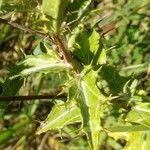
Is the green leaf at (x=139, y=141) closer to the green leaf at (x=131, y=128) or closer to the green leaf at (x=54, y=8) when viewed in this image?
the green leaf at (x=131, y=128)

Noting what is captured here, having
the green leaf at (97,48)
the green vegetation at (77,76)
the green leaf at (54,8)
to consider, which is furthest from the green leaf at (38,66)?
the green leaf at (54,8)

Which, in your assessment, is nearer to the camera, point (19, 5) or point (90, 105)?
point (19, 5)

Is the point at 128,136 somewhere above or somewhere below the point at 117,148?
above

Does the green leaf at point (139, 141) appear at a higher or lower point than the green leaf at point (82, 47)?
lower

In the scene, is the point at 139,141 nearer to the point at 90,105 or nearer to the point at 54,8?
the point at 90,105

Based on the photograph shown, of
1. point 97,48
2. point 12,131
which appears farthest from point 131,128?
point 12,131

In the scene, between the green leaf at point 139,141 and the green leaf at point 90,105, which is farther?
the green leaf at point 139,141

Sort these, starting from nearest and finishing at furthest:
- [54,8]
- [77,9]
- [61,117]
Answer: [54,8]
[77,9]
[61,117]

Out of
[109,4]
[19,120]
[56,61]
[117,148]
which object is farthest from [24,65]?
[109,4]

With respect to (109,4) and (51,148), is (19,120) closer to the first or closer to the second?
(51,148)
